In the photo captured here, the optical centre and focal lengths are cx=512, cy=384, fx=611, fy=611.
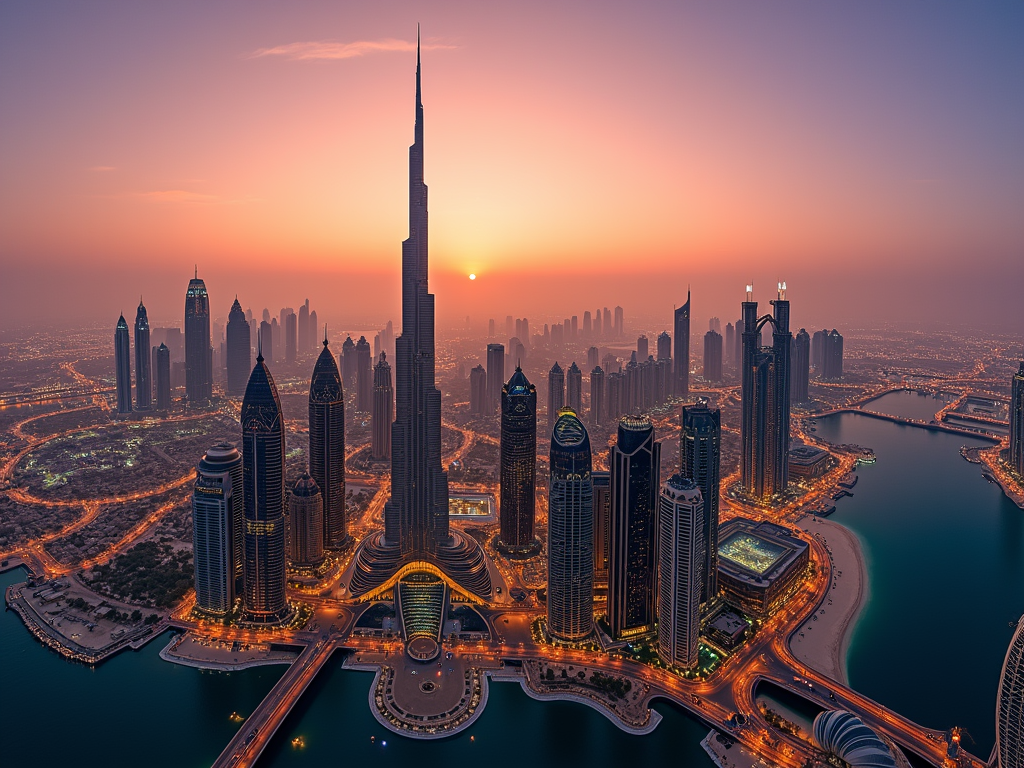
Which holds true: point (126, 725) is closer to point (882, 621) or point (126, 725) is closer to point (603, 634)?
point (603, 634)

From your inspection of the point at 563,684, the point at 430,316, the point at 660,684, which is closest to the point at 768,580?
the point at 660,684

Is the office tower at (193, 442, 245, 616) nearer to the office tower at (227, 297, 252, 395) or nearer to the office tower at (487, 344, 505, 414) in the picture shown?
the office tower at (487, 344, 505, 414)

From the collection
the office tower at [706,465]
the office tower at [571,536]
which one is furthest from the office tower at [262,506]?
the office tower at [706,465]

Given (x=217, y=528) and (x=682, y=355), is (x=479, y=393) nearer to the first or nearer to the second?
(x=682, y=355)

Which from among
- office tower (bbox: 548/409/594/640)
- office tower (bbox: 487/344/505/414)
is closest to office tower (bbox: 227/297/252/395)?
office tower (bbox: 487/344/505/414)

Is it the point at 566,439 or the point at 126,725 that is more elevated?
the point at 566,439

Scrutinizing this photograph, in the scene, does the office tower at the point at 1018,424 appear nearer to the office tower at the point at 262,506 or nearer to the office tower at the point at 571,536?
the office tower at the point at 571,536
